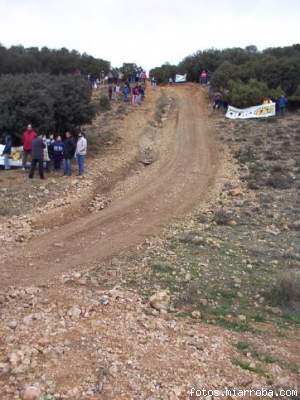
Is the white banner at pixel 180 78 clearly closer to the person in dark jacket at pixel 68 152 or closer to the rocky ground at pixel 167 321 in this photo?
the person in dark jacket at pixel 68 152

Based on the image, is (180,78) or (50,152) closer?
(50,152)

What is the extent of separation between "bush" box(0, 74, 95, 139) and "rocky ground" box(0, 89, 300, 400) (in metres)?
7.78

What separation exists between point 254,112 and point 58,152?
16.7m

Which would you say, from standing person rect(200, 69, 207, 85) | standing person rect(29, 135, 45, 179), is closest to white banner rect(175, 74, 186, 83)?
standing person rect(200, 69, 207, 85)

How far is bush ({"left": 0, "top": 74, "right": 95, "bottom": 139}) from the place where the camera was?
Result: 55.7ft

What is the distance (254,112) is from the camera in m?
29.4

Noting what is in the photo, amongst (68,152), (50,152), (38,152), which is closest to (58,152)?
(50,152)

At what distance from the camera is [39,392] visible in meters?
5.31

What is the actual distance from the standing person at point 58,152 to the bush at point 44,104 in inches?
61.9

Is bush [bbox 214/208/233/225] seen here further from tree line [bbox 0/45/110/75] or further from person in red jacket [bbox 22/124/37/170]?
tree line [bbox 0/45/110/75]

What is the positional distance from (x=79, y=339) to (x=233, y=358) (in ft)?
6.71

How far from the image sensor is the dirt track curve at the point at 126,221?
9.37 metres

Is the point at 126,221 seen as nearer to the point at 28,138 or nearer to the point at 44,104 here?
the point at 28,138

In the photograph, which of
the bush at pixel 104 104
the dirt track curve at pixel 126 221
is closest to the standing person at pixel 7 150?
the dirt track curve at pixel 126 221
